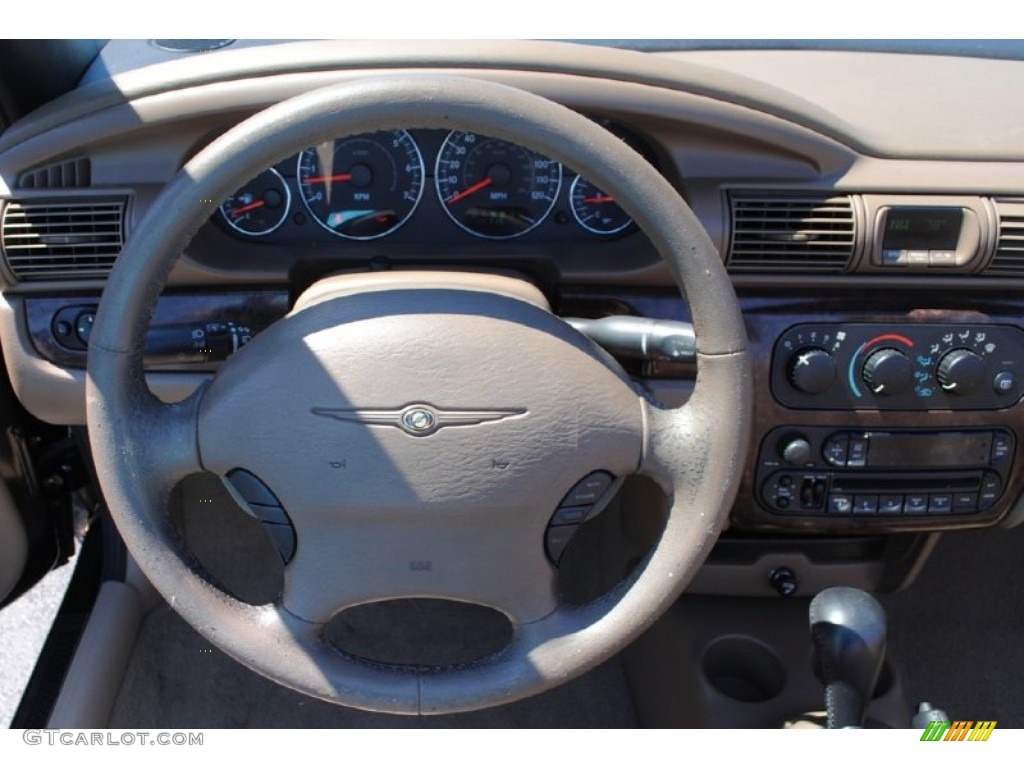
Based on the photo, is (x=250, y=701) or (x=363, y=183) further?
(x=250, y=701)

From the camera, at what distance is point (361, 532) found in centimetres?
115

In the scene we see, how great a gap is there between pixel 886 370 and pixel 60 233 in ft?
4.09

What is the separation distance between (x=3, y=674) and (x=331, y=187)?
140 centimetres

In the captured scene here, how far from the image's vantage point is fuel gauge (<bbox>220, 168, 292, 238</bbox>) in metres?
1.45

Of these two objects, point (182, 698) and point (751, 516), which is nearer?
point (751, 516)

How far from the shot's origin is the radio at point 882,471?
161 cm

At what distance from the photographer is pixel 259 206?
1.48 metres

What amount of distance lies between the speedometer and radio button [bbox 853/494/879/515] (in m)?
0.72

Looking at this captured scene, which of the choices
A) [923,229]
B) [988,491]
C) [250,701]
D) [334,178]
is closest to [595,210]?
Result: [334,178]

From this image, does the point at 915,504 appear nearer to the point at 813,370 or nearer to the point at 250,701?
the point at 813,370
